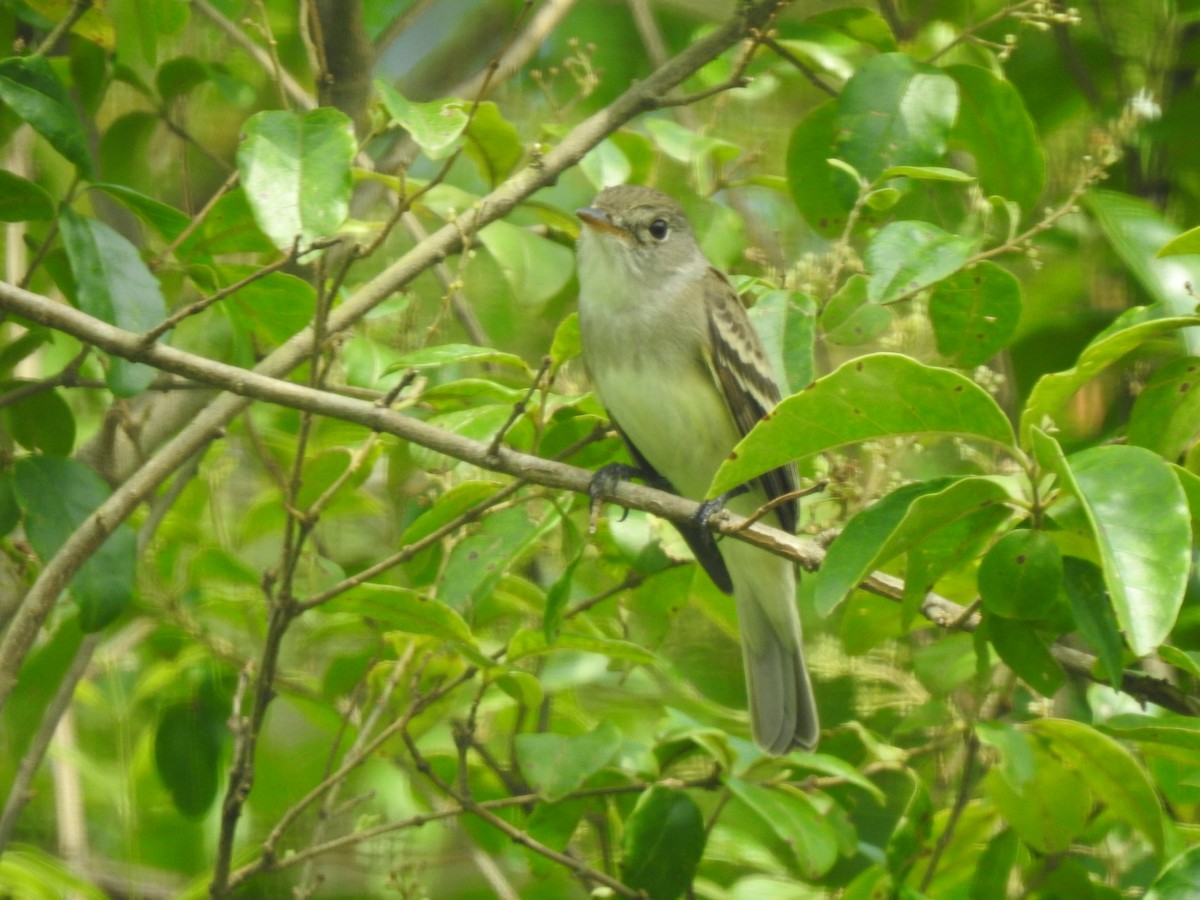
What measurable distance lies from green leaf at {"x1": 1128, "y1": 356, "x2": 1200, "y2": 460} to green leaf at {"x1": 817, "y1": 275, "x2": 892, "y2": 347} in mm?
528

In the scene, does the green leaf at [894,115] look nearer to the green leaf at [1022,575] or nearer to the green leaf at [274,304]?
the green leaf at [1022,575]

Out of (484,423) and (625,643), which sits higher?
(484,423)

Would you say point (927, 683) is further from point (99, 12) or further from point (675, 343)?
point (99, 12)

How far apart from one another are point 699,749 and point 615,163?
1493 millimetres

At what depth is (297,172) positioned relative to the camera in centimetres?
253

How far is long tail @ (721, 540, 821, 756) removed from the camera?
3672 mm

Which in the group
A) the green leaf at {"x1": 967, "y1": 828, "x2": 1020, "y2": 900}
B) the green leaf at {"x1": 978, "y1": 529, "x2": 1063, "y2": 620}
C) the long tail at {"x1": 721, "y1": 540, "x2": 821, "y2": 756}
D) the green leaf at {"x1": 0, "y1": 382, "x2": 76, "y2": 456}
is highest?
the green leaf at {"x1": 0, "y1": 382, "x2": 76, "y2": 456}

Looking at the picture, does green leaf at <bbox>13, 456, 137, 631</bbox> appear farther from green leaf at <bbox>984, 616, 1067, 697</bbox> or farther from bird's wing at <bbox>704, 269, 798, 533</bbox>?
green leaf at <bbox>984, 616, 1067, 697</bbox>

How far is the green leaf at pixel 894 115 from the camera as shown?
9.77ft

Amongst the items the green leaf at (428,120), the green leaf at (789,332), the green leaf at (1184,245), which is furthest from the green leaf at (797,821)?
the green leaf at (428,120)

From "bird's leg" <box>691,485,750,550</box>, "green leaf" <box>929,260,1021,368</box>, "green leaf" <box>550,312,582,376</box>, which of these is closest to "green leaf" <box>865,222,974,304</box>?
"green leaf" <box>929,260,1021,368</box>

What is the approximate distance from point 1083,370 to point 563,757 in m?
1.24

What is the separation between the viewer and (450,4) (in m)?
5.28

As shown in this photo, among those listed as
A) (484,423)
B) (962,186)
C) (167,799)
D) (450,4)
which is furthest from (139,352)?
(450,4)
